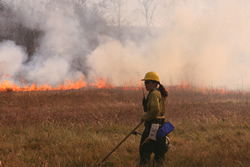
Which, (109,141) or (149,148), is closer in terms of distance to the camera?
(149,148)

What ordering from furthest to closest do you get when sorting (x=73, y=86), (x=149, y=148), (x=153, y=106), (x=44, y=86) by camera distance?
1. (x=73, y=86)
2. (x=44, y=86)
3. (x=149, y=148)
4. (x=153, y=106)

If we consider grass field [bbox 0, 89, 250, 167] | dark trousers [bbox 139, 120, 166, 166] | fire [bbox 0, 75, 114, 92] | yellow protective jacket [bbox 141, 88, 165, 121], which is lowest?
grass field [bbox 0, 89, 250, 167]

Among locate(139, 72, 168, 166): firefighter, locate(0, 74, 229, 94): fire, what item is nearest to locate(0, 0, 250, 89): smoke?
locate(0, 74, 229, 94): fire

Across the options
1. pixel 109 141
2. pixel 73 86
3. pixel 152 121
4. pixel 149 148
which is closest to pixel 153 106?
pixel 152 121

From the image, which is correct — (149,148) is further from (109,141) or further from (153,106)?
(109,141)

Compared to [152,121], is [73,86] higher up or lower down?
higher up

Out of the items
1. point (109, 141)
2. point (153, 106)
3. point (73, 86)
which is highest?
point (73, 86)

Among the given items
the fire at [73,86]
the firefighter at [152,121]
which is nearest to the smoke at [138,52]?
the fire at [73,86]

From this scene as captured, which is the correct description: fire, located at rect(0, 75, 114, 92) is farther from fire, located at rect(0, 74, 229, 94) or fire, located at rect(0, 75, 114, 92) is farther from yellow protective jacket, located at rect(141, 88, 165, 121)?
yellow protective jacket, located at rect(141, 88, 165, 121)

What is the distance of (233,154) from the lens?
3.76 meters

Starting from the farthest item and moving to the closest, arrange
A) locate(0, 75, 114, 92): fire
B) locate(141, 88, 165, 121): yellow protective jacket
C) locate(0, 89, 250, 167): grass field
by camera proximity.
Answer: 1. locate(0, 75, 114, 92): fire
2. locate(0, 89, 250, 167): grass field
3. locate(141, 88, 165, 121): yellow protective jacket

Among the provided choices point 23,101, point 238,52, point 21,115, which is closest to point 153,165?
point 21,115

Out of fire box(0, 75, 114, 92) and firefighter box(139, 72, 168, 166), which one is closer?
firefighter box(139, 72, 168, 166)

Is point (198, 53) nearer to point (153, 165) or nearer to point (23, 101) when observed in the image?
point (23, 101)
